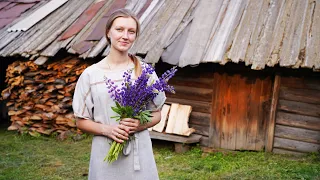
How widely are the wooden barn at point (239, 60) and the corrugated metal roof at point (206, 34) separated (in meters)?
0.02

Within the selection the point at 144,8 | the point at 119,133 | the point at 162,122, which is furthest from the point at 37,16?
the point at 119,133

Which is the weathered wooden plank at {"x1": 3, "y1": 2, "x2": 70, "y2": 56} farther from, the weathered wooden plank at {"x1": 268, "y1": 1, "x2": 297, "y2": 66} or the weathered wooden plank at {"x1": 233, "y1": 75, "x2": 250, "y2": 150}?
the weathered wooden plank at {"x1": 268, "y1": 1, "x2": 297, "y2": 66}

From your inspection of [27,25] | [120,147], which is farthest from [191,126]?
[120,147]

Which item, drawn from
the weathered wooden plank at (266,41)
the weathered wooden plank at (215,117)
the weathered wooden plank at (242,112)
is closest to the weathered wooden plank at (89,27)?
the weathered wooden plank at (215,117)

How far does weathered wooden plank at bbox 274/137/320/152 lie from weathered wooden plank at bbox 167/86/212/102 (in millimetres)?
1547

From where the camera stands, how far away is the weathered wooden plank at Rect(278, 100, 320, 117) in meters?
6.82

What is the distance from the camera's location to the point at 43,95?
8867mm

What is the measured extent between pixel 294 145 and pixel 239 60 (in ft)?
6.53

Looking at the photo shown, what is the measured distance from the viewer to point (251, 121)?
23.6ft

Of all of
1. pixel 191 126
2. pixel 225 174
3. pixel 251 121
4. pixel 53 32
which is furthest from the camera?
pixel 53 32

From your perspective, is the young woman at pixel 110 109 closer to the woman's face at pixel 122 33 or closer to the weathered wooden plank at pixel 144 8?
the woman's face at pixel 122 33

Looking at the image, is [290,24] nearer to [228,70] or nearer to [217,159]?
[228,70]

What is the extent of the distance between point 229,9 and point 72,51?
3402mm

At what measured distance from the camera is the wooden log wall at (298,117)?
6.83 m
